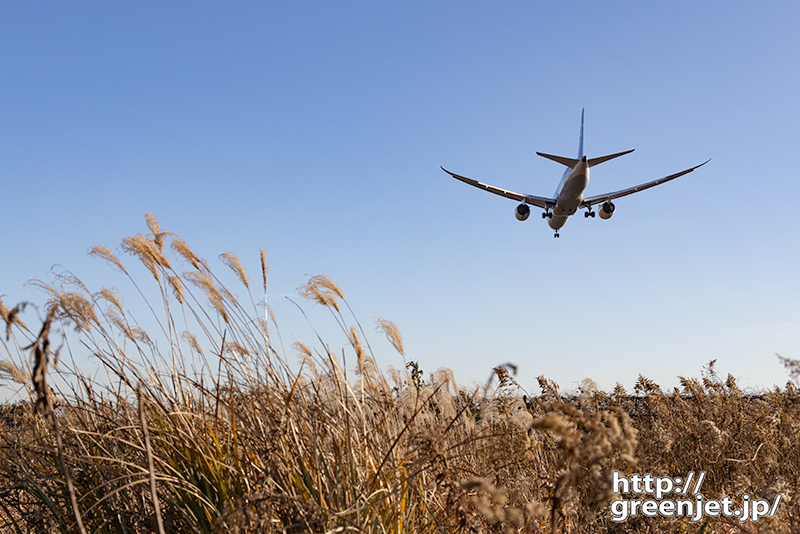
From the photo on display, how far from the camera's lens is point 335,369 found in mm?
3105

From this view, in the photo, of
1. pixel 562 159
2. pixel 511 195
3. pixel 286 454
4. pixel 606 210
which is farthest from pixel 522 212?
pixel 286 454

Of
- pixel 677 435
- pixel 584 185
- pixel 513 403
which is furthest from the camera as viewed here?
pixel 584 185

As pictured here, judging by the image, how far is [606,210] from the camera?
93.2 ft

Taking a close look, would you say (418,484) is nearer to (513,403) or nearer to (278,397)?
(278,397)

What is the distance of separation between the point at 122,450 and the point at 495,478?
2.17m

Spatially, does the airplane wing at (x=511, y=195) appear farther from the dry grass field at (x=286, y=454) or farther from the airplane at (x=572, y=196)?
the dry grass field at (x=286, y=454)

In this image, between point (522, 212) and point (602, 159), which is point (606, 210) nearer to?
point (602, 159)

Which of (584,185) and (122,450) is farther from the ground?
(584,185)

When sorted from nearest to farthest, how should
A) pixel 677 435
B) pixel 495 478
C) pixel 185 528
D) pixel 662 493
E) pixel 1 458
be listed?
pixel 185 528 < pixel 495 478 < pixel 1 458 < pixel 662 493 < pixel 677 435

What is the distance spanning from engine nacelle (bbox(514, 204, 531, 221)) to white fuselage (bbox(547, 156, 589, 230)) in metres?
1.42

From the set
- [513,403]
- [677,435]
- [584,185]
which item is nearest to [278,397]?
[513,403]

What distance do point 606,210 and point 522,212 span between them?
4.10 m

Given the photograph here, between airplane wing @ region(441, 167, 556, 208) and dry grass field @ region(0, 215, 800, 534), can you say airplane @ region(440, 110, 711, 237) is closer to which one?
airplane wing @ region(441, 167, 556, 208)

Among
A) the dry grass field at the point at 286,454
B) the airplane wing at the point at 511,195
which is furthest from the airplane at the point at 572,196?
the dry grass field at the point at 286,454
